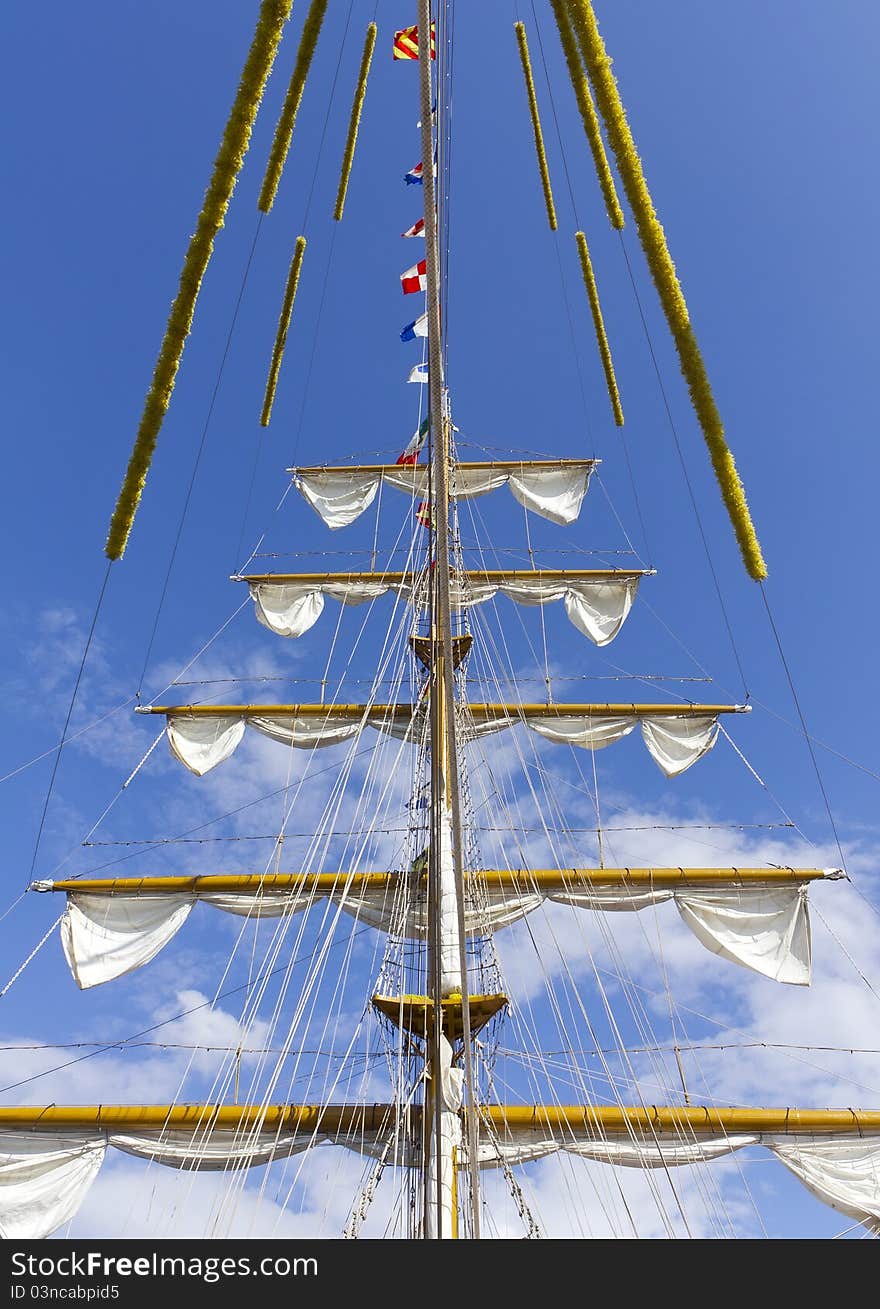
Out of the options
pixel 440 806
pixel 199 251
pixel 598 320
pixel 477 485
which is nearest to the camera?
pixel 199 251

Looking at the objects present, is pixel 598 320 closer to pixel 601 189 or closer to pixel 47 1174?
pixel 601 189

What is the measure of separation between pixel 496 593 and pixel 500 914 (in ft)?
25.3

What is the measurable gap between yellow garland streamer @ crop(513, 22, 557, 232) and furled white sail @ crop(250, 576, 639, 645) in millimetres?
14086

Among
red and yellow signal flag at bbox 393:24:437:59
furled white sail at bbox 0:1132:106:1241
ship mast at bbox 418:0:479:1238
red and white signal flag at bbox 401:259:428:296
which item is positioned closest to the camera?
ship mast at bbox 418:0:479:1238

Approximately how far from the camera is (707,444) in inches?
115

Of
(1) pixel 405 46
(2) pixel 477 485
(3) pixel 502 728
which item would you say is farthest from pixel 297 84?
(2) pixel 477 485

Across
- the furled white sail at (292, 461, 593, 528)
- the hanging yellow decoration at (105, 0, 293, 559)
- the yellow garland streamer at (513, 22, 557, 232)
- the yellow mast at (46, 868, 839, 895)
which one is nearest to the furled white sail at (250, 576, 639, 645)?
the furled white sail at (292, 461, 593, 528)

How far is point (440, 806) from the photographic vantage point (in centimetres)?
795

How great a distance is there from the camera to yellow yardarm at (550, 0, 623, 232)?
286cm

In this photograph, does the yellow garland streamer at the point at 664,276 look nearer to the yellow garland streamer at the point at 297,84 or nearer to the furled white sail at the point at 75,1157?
the yellow garland streamer at the point at 297,84

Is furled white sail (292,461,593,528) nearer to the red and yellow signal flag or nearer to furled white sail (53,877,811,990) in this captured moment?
furled white sail (53,877,811,990)

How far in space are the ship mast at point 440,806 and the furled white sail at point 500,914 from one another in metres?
2.47
